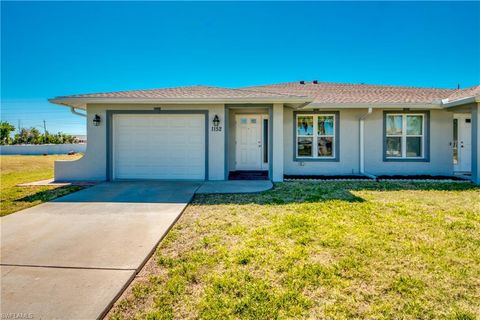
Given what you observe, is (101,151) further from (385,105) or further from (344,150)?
(385,105)

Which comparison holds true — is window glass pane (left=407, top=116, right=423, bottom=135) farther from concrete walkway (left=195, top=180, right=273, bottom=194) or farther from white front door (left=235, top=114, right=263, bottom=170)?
concrete walkway (left=195, top=180, right=273, bottom=194)

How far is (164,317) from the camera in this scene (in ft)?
7.60

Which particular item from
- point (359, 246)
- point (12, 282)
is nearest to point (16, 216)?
point (12, 282)

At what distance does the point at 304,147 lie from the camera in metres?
10.9

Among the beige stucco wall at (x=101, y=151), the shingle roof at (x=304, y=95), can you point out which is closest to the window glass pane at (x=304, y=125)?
the shingle roof at (x=304, y=95)

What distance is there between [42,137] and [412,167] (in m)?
40.1

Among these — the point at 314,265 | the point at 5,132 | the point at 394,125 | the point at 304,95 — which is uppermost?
the point at 5,132

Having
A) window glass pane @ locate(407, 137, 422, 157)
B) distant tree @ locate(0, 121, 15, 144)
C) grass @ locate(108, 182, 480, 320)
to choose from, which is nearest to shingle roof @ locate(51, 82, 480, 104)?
window glass pane @ locate(407, 137, 422, 157)

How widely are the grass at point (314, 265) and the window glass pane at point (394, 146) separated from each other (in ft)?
17.1

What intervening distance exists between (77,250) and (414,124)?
1194 cm

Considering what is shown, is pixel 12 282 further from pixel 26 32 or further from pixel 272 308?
pixel 26 32

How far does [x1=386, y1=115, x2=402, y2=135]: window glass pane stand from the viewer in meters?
10.7

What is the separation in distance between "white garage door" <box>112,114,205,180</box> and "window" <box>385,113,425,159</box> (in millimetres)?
7414

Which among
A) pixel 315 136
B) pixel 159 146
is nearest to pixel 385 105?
pixel 315 136
